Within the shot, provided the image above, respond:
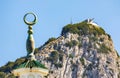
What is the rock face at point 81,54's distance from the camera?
122225 millimetres

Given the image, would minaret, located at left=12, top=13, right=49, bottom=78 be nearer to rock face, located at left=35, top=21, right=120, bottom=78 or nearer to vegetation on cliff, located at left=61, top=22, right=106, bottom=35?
rock face, located at left=35, top=21, right=120, bottom=78

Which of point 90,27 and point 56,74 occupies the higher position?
point 90,27

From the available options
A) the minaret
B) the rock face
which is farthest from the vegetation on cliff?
the minaret

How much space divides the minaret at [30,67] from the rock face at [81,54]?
113m

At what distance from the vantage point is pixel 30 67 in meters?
6.77

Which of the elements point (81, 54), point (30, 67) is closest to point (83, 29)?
point (81, 54)

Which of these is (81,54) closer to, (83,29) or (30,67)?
(83,29)

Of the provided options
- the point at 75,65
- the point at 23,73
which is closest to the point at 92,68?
the point at 75,65

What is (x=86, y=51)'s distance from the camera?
127625mm

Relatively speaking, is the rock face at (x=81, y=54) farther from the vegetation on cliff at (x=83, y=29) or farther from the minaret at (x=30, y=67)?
the minaret at (x=30, y=67)

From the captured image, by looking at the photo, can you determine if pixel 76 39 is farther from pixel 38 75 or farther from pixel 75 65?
pixel 38 75

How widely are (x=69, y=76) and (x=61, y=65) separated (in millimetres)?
3415

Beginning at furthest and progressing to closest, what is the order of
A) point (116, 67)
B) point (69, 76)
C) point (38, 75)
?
1. point (116, 67)
2. point (69, 76)
3. point (38, 75)

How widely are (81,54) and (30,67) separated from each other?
395 feet
